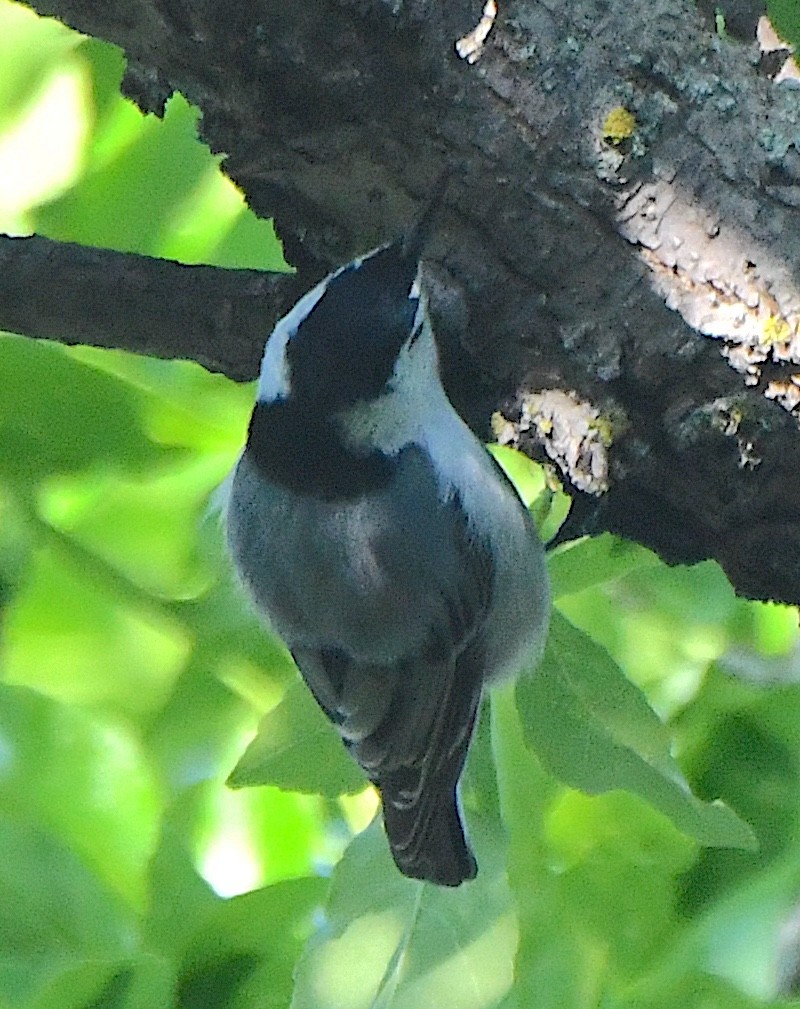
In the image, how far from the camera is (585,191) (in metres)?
0.68

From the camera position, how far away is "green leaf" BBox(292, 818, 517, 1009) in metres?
0.62

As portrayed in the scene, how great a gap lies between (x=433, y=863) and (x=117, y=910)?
20cm

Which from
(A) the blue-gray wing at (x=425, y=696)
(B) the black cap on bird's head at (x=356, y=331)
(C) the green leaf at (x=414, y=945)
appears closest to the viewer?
(C) the green leaf at (x=414, y=945)

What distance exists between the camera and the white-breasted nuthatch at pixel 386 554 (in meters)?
0.85

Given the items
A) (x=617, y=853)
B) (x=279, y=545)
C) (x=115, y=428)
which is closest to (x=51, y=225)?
(x=115, y=428)

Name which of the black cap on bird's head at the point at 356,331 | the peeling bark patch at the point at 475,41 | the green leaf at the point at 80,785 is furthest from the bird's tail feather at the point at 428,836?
the peeling bark patch at the point at 475,41

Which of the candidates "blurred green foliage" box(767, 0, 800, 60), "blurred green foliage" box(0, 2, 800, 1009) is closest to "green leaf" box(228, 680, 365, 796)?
"blurred green foliage" box(0, 2, 800, 1009)

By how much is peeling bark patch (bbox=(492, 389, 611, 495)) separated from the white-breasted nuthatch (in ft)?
0.40

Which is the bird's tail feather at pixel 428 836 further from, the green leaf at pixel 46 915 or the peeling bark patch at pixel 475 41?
the peeling bark patch at pixel 475 41

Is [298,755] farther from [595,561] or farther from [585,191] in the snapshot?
[585,191]

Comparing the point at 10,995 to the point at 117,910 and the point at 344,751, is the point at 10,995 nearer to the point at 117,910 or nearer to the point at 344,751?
the point at 117,910

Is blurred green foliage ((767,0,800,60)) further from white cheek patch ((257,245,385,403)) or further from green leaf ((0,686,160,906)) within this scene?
green leaf ((0,686,160,906))

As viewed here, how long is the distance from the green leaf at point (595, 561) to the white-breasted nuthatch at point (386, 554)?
2.5 inches

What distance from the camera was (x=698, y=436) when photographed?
66 centimetres
